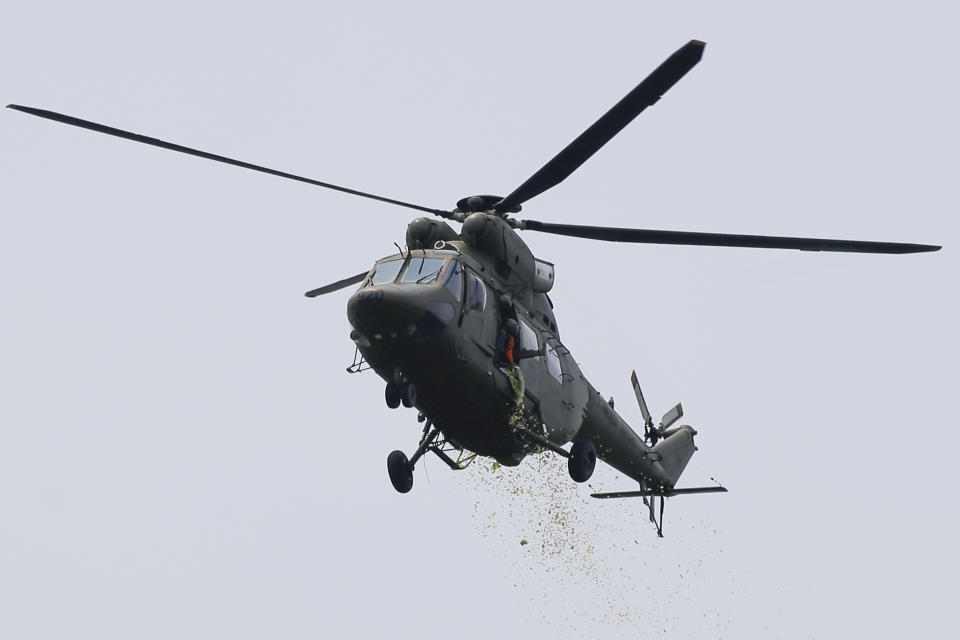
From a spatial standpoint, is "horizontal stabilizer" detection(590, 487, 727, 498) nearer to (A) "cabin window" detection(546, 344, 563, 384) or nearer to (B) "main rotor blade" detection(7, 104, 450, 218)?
(A) "cabin window" detection(546, 344, 563, 384)

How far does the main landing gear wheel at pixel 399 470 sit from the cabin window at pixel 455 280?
3077 mm

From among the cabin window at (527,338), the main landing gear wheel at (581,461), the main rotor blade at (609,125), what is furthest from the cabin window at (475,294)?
the main landing gear wheel at (581,461)

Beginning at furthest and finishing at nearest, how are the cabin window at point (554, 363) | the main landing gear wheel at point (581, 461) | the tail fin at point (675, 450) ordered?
the tail fin at point (675, 450)
the main landing gear wheel at point (581, 461)
the cabin window at point (554, 363)

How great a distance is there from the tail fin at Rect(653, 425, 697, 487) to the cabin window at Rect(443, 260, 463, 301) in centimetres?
777

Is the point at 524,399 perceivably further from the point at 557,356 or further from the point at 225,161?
the point at 225,161

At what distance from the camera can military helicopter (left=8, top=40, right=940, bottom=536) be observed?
55.8 feet

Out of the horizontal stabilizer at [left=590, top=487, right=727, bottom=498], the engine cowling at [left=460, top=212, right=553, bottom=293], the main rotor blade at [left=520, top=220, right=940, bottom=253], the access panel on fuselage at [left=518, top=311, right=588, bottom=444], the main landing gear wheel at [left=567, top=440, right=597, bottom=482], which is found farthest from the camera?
the horizontal stabilizer at [left=590, top=487, right=727, bottom=498]

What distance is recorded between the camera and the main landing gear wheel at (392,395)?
58.0 ft

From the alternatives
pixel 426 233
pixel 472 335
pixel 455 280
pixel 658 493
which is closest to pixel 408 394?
pixel 472 335

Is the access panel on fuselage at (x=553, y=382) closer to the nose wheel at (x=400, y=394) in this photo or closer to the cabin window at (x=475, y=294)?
the cabin window at (x=475, y=294)

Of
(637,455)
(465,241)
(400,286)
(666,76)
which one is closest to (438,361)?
(400,286)

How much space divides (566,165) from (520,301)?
9.56 ft

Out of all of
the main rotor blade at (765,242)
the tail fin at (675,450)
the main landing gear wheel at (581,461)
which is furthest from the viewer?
the tail fin at (675,450)

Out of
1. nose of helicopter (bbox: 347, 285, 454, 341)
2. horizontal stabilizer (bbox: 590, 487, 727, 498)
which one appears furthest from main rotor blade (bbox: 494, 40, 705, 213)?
horizontal stabilizer (bbox: 590, 487, 727, 498)
